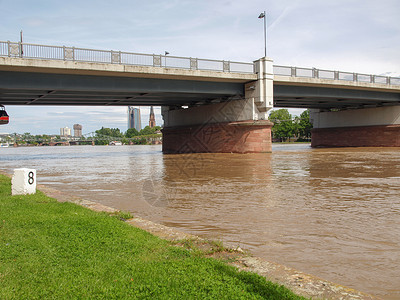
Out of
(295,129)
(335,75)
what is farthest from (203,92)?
(295,129)

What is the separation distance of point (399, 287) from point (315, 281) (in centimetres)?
111

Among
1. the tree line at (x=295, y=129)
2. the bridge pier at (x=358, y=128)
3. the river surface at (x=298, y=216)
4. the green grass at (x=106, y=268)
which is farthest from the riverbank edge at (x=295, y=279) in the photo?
the tree line at (x=295, y=129)

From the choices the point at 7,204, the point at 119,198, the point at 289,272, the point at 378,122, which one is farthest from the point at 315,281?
the point at 378,122

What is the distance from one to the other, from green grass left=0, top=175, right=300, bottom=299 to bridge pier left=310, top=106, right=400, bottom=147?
169 feet

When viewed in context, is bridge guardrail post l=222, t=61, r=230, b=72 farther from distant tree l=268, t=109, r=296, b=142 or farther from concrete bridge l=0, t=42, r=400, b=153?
distant tree l=268, t=109, r=296, b=142

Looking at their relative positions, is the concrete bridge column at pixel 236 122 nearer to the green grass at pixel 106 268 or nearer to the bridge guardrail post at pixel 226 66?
the bridge guardrail post at pixel 226 66

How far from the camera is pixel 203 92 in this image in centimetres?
3344

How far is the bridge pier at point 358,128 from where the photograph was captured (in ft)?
163

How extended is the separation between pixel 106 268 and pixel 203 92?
98.7 feet

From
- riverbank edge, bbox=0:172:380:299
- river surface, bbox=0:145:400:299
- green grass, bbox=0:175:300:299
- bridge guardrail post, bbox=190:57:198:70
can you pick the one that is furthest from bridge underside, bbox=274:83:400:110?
riverbank edge, bbox=0:172:380:299

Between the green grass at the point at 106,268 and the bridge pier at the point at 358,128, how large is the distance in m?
51.5

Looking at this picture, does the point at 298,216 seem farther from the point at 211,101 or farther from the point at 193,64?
the point at 211,101

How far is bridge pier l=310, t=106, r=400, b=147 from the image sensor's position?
49625 mm

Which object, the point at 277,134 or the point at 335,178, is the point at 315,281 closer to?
the point at 335,178
